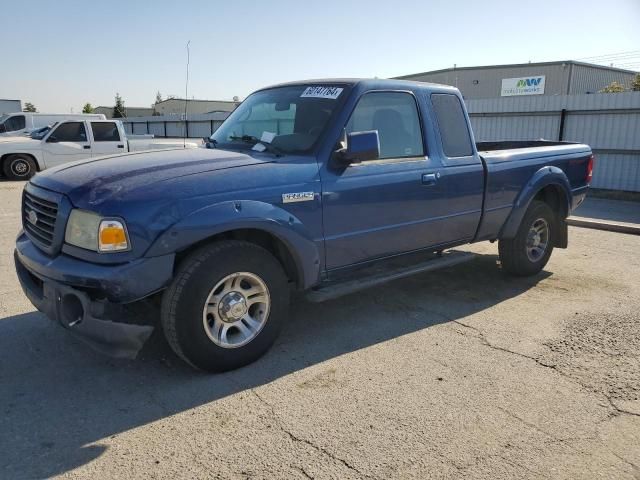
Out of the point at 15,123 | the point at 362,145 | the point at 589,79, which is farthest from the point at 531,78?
the point at 362,145

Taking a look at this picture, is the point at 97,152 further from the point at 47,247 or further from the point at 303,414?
the point at 303,414

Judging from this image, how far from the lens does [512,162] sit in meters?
5.47

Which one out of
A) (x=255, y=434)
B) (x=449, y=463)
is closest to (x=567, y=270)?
(x=449, y=463)

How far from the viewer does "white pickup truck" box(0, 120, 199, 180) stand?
606 inches

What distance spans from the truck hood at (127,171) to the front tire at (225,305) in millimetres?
553

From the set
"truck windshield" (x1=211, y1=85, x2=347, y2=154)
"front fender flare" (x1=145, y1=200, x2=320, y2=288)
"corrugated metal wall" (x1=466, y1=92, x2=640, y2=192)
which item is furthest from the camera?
"corrugated metal wall" (x1=466, y1=92, x2=640, y2=192)

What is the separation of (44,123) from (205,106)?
113 ft

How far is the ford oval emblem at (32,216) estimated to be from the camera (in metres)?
3.75

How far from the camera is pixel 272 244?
397 centimetres

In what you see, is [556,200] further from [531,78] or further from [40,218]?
[531,78]

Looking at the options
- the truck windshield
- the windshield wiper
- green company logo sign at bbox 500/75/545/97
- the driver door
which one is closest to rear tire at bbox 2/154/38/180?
the driver door

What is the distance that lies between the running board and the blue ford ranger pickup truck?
0.06 feet

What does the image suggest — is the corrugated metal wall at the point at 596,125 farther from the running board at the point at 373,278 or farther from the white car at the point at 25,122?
the white car at the point at 25,122

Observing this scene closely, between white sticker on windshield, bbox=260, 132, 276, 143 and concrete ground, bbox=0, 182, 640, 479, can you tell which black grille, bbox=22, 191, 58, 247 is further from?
white sticker on windshield, bbox=260, 132, 276, 143
